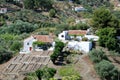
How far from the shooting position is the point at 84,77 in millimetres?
44906

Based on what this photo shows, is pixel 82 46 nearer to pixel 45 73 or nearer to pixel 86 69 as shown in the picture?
pixel 86 69

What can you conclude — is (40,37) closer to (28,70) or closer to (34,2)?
(28,70)

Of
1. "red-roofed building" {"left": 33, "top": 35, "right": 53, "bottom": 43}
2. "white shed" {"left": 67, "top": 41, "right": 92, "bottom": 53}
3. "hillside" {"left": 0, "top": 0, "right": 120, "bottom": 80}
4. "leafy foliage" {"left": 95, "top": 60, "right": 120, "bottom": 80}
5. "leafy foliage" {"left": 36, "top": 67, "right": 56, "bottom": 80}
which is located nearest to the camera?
"leafy foliage" {"left": 36, "top": 67, "right": 56, "bottom": 80}

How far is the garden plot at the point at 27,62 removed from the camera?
1855 inches

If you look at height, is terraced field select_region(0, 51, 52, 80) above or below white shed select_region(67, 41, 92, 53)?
below

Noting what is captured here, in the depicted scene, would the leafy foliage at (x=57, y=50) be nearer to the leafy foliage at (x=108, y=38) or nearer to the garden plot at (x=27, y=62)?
the garden plot at (x=27, y=62)

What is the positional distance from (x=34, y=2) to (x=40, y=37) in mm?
51542

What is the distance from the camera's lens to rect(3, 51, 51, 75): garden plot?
4712 centimetres

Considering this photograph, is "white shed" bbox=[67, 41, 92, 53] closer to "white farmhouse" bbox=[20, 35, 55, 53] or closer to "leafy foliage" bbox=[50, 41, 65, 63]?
"leafy foliage" bbox=[50, 41, 65, 63]

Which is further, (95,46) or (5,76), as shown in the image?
(95,46)

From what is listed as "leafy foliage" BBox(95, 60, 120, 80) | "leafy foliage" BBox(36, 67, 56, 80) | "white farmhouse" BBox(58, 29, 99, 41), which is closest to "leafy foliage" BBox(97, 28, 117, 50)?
"white farmhouse" BBox(58, 29, 99, 41)

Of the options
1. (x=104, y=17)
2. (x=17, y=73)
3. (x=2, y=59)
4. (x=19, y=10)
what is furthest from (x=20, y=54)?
(x=19, y=10)

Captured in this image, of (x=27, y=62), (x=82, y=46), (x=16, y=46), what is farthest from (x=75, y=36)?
(x=27, y=62)

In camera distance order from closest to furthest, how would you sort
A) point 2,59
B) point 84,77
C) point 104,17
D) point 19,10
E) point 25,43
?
point 84,77 → point 2,59 → point 25,43 → point 104,17 → point 19,10
